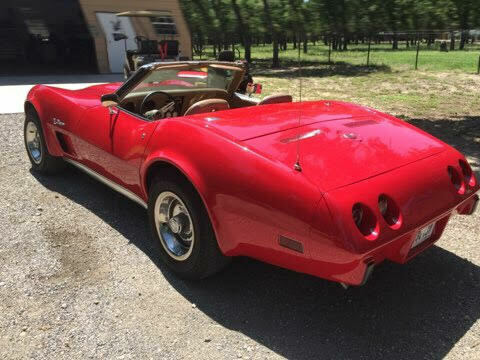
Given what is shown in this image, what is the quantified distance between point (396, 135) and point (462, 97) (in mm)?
9542

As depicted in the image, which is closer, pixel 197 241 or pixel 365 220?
pixel 365 220

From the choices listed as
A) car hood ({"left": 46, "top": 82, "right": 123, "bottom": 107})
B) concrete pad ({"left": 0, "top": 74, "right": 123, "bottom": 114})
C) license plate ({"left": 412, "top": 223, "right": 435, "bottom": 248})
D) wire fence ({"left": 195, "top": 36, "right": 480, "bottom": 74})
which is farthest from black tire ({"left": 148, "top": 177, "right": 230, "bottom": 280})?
wire fence ({"left": 195, "top": 36, "right": 480, "bottom": 74})

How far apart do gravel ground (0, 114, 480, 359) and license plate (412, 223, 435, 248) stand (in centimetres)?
47

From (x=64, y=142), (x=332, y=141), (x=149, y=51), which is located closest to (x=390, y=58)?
(x=149, y=51)

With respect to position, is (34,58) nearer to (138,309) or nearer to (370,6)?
(370,6)

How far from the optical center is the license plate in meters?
2.45

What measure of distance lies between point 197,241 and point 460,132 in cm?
606

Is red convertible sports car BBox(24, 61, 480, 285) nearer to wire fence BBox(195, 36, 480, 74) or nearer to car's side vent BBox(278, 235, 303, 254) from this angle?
car's side vent BBox(278, 235, 303, 254)

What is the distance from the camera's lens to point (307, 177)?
7.36 ft

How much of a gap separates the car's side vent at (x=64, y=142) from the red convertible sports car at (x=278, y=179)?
402 mm

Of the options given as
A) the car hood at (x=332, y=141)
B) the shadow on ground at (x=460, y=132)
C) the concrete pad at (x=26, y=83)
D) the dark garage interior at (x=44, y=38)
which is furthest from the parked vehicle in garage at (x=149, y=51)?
the car hood at (x=332, y=141)

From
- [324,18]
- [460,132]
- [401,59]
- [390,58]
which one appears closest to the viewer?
[460,132]

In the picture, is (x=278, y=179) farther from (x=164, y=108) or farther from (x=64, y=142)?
(x=64, y=142)

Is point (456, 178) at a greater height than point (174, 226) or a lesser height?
greater
